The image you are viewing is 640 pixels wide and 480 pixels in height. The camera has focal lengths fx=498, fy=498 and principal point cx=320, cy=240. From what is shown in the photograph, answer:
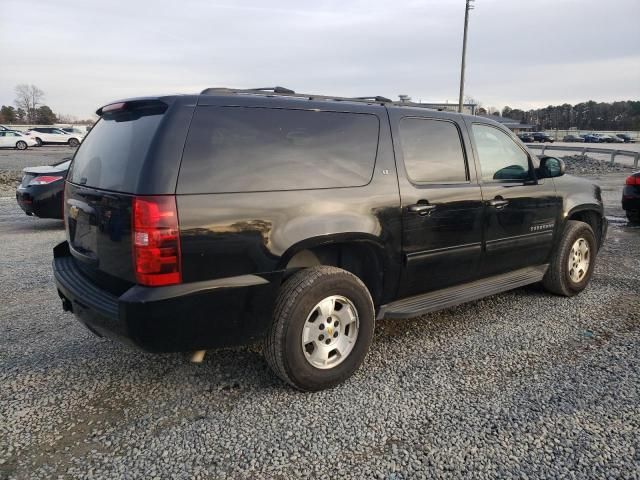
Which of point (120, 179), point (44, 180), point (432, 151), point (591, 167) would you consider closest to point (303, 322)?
point (120, 179)

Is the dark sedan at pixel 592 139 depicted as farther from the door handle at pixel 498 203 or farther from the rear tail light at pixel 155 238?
the rear tail light at pixel 155 238

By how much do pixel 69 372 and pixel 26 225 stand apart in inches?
273

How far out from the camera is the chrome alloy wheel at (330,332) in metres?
3.10

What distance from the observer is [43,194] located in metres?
8.12

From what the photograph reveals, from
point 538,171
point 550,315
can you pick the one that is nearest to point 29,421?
point 550,315

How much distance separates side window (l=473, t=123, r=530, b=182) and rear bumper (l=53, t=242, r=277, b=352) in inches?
89.9

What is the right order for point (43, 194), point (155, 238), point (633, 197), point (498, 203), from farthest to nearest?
point (633, 197) → point (43, 194) → point (498, 203) → point (155, 238)

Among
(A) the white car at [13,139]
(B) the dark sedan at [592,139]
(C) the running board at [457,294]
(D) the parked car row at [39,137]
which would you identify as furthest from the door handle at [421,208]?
(B) the dark sedan at [592,139]

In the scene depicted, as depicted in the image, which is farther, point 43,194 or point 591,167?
point 591,167

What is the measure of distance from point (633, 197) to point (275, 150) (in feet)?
26.3

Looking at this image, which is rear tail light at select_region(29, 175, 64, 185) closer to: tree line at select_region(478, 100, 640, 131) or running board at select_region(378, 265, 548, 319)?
running board at select_region(378, 265, 548, 319)

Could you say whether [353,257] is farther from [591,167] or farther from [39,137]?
[39,137]

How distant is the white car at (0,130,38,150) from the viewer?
3362 centimetres

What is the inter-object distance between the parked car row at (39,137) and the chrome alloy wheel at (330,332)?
36.0m
